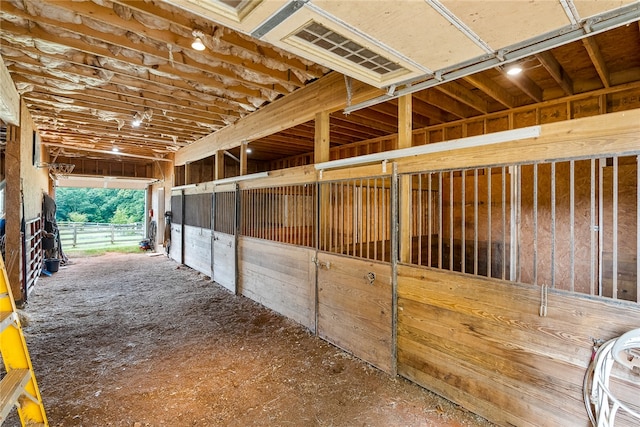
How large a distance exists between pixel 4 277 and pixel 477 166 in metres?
2.73

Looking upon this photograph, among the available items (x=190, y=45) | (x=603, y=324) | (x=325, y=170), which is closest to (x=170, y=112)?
(x=190, y=45)

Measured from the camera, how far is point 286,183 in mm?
3656

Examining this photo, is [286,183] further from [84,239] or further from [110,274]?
[84,239]

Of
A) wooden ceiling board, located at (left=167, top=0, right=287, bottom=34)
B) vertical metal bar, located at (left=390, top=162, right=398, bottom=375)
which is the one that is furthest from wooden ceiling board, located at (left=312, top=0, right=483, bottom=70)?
vertical metal bar, located at (left=390, top=162, right=398, bottom=375)

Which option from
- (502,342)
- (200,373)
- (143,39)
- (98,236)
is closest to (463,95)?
(502,342)

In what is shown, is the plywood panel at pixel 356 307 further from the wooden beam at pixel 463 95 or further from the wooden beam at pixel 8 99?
the wooden beam at pixel 8 99

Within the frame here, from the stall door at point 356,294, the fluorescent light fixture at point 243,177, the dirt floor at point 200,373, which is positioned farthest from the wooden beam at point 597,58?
the fluorescent light fixture at point 243,177

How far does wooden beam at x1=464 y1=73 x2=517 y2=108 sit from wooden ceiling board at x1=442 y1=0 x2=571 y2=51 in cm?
117

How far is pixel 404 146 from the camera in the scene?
96.7 inches

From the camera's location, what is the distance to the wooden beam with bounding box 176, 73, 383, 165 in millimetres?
2955

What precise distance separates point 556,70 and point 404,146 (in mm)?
1797

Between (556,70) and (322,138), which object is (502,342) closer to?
(322,138)

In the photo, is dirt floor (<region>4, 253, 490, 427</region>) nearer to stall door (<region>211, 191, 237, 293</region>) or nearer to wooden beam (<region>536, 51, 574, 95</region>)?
stall door (<region>211, 191, 237, 293</region>)

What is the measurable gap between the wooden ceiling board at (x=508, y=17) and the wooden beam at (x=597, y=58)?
1095 millimetres
